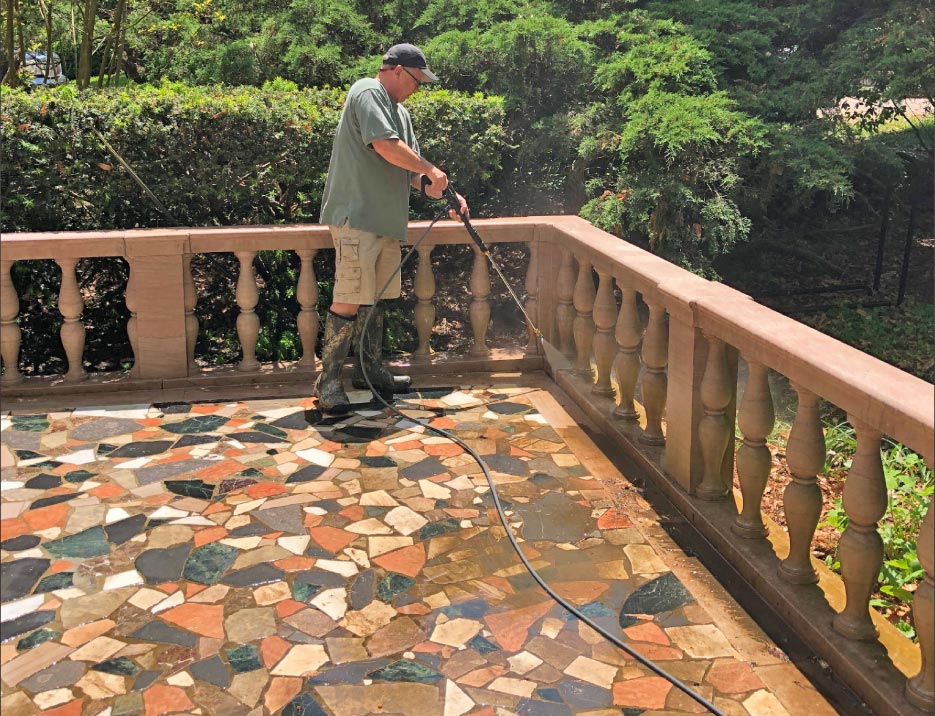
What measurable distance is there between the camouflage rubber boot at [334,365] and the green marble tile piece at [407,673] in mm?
2529

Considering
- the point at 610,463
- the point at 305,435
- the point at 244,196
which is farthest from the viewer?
the point at 244,196

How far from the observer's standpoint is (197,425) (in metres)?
5.51

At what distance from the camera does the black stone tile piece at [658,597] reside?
370cm

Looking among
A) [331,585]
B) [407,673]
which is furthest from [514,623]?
[331,585]

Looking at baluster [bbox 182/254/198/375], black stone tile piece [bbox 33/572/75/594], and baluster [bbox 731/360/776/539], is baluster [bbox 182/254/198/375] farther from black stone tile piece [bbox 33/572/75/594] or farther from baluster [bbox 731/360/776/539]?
black stone tile piece [bbox 33/572/75/594]

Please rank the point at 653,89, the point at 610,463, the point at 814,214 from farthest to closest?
the point at 814,214
the point at 653,89
the point at 610,463

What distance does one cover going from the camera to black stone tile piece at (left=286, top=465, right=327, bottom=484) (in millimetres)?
4793

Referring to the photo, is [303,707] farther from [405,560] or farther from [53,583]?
[53,583]

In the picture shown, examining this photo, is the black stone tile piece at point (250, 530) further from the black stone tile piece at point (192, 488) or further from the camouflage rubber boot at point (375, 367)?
the camouflage rubber boot at point (375, 367)

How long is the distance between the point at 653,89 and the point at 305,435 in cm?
384

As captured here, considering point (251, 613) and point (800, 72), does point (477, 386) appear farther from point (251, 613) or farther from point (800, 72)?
point (800, 72)

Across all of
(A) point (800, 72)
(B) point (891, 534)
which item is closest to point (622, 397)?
(B) point (891, 534)

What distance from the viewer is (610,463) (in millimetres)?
5039

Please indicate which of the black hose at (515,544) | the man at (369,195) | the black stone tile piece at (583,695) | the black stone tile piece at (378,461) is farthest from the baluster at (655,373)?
the black stone tile piece at (583,695)
